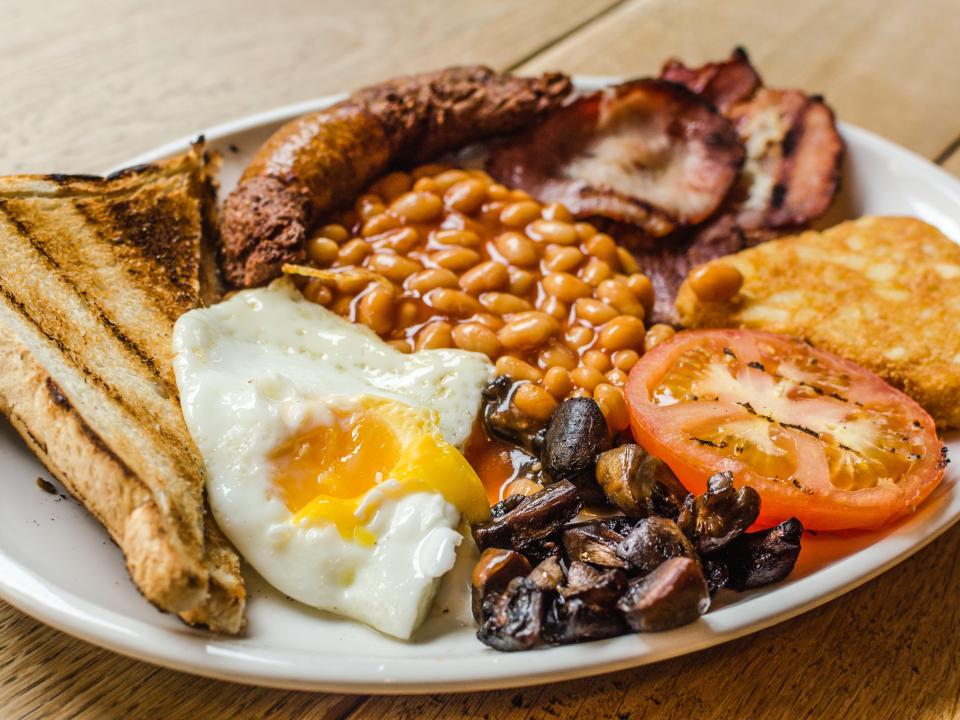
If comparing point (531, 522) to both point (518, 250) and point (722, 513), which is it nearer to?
point (722, 513)

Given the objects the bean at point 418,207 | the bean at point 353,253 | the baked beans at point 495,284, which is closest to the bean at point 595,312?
the baked beans at point 495,284

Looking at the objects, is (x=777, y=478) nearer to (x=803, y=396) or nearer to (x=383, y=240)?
(x=803, y=396)

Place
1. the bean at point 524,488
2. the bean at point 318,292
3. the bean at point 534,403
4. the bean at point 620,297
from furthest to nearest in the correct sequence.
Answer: the bean at point 620,297 → the bean at point 318,292 → the bean at point 534,403 → the bean at point 524,488

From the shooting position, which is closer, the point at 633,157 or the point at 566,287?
the point at 566,287

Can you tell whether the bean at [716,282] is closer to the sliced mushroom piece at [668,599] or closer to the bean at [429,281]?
the bean at [429,281]

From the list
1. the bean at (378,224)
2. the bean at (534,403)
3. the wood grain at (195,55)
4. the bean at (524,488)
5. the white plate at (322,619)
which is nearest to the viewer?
the white plate at (322,619)

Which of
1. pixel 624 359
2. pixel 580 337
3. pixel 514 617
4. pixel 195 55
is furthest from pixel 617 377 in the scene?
pixel 195 55
